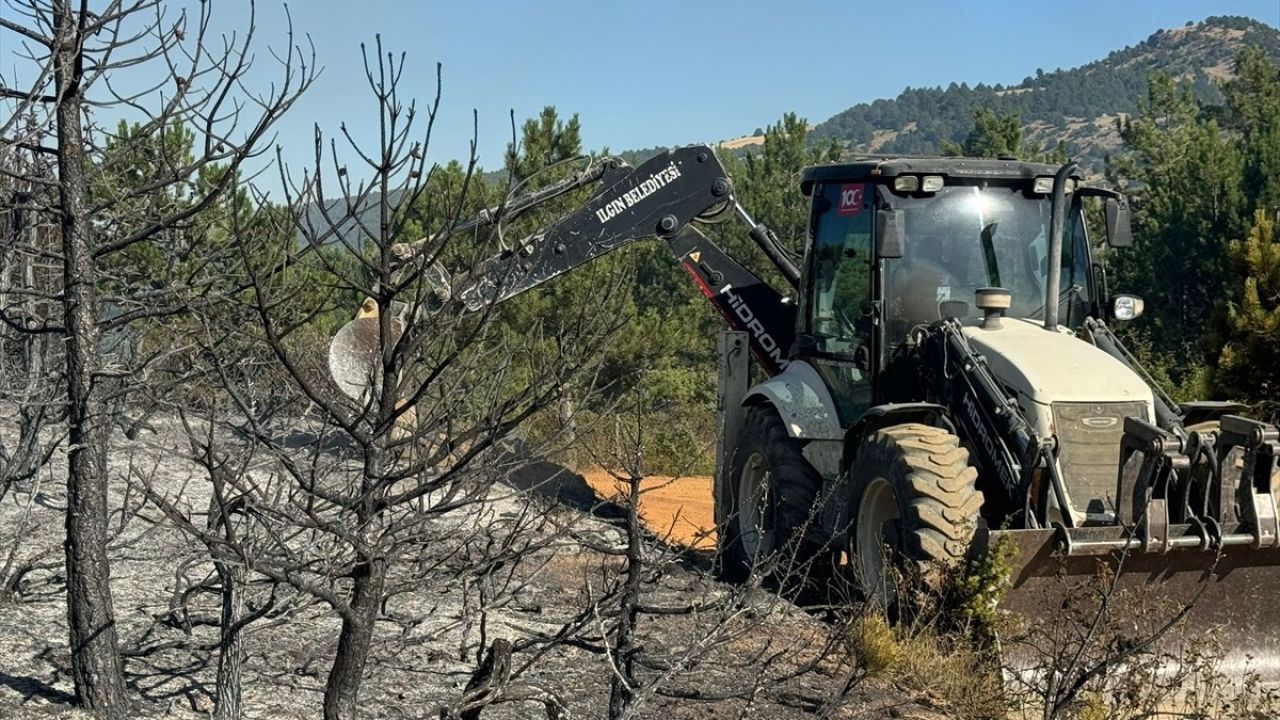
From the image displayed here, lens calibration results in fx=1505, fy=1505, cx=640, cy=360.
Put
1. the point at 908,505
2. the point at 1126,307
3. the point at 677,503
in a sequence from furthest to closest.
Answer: the point at 677,503 → the point at 1126,307 → the point at 908,505

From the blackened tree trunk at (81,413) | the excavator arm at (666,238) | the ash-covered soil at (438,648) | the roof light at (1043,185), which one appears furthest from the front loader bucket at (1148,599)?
the blackened tree trunk at (81,413)

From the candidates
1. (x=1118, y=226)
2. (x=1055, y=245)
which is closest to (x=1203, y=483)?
(x=1055, y=245)

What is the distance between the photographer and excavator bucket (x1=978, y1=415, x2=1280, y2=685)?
24.0 ft

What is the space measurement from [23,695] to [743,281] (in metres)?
6.47

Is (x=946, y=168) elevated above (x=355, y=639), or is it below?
above

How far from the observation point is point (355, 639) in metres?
4.07

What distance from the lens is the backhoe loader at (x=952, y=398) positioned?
24.6 ft

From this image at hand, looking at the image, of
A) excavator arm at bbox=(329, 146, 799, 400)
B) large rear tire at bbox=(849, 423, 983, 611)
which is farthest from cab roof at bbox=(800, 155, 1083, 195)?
large rear tire at bbox=(849, 423, 983, 611)

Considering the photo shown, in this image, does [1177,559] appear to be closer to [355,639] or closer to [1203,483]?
[1203,483]

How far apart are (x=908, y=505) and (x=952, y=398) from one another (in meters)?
0.97

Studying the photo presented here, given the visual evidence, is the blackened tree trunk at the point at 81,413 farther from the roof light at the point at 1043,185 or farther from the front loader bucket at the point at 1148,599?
the roof light at the point at 1043,185

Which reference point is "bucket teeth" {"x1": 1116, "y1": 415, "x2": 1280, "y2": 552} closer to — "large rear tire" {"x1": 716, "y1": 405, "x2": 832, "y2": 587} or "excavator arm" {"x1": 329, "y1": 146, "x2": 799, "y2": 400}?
"large rear tire" {"x1": 716, "y1": 405, "x2": 832, "y2": 587}

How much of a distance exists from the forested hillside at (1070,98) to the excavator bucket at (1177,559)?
4948 inches

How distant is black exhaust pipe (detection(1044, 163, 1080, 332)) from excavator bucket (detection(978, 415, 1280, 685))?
4.07ft
